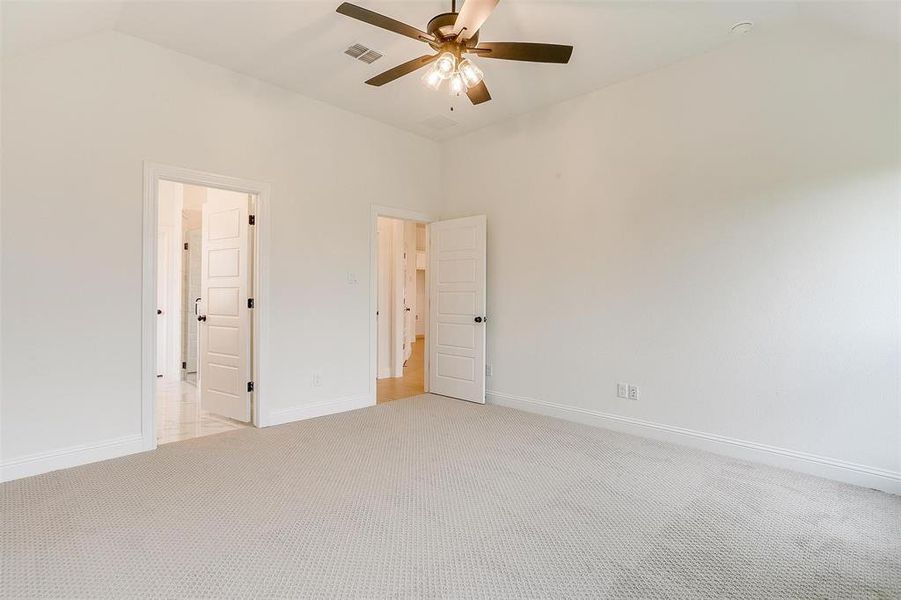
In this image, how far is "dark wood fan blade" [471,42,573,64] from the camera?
2520mm

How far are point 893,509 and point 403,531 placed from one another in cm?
285

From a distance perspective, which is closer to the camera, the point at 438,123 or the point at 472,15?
the point at 472,15

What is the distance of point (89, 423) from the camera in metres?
3.16

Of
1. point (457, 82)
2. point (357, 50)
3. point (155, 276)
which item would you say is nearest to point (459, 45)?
point (457, 82)

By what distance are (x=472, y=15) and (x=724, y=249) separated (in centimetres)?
259

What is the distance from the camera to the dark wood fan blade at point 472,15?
218 cm

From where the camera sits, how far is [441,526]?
2.34m

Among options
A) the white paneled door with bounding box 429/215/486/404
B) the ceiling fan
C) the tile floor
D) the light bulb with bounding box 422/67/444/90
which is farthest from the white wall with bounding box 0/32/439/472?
the light bulb with bounding box 422/67/444/90

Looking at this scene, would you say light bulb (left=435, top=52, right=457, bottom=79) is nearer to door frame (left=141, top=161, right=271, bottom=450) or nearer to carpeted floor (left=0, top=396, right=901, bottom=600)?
door frame (left=141, top=161, right=271, bottom=450)

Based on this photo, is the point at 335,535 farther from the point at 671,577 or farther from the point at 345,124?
the point at 345,124

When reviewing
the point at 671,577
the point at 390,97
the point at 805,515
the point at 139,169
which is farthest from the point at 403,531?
the point at 390,97

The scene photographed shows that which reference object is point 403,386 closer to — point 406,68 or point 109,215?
point 109,215

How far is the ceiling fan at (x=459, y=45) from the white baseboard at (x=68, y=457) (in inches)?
131

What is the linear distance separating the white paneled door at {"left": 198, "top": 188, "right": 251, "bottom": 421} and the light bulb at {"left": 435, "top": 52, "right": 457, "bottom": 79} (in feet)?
7.89
